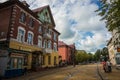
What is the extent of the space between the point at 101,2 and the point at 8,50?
11699mm

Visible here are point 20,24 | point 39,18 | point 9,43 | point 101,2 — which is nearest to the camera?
point 101,2

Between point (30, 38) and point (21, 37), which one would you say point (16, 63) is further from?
point (30, 38)

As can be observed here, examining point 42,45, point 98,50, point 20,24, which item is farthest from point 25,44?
point 98,50

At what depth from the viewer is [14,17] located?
23.6 m

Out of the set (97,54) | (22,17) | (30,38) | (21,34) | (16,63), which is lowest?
(16,63)

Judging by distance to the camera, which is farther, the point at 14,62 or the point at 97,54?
the point at 97,54

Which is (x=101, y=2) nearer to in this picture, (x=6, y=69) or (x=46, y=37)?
(x=6, y=69)

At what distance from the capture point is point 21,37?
25.7 metres

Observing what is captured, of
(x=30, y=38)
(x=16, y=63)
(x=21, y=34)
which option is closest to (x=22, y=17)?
(x=21, y=34)

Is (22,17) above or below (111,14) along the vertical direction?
above

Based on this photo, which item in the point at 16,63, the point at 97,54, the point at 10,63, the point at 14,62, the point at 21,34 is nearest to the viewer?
the point at 10,63

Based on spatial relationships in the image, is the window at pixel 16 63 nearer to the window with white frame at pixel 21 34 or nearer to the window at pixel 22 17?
the window with white frame at pixel 21 34

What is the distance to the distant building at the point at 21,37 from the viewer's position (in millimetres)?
18156

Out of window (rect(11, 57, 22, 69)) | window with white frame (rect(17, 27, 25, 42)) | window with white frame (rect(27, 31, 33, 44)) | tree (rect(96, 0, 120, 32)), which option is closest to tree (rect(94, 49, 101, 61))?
window with white frame (rect(27, 31, 33, 44))
